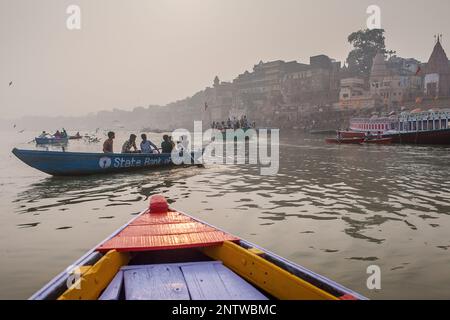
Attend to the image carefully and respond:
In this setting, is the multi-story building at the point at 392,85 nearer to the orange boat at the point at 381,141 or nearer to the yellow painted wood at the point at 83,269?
the orange boat at the point at 381,141

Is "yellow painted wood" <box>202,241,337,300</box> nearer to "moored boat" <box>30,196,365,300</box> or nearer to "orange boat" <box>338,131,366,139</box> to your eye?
"moored boat" <box>30,196,365,300</box>

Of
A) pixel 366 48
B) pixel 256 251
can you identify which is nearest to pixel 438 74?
pixel 366 48

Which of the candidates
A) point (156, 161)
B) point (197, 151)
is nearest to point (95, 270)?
point (156, 161)

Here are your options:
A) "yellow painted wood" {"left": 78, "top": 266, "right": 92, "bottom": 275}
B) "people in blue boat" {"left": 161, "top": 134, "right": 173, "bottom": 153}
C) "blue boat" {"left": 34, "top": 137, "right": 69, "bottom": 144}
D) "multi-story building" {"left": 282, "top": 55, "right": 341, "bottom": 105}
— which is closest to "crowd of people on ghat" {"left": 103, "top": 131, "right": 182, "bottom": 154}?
"people in blue boat" {"left": 161, "top": 134, "right": 173, "bottom": 153}

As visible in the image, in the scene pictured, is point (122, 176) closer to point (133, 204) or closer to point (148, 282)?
point (133, 204)

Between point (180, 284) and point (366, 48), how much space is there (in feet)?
383

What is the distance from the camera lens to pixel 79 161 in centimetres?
1612

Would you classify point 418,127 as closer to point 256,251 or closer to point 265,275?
point 256,251

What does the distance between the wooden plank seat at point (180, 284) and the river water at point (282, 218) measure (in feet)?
6.69

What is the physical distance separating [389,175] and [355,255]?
11.3 meters

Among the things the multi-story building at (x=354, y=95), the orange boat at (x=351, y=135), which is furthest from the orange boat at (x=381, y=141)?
the multi-story building at (x=354, y=95)

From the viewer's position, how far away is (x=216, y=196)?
40.9ft

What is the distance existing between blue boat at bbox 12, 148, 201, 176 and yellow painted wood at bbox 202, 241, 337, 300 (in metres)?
12.3
